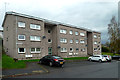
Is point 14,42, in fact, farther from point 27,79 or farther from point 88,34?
point 88,34

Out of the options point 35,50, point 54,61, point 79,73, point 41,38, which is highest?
point 41,38

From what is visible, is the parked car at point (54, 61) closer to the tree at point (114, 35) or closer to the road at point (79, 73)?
the road at point (79, 73)

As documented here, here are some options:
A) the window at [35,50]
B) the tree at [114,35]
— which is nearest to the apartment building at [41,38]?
the window at [35,50]

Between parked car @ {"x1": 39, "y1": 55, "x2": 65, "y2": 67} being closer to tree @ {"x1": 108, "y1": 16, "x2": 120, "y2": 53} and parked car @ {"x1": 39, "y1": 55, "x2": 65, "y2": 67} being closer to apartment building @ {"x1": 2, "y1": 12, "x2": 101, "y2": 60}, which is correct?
apartment building @ {"x1": 2, "y1": 12, "x2": 101, "y2": 60}

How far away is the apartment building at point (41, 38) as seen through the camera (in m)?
17.2

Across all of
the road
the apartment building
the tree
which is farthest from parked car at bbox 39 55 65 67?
the tree

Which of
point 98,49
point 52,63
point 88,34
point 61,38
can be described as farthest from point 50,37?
point 98,49

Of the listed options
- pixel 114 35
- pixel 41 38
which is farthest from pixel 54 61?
pixel 114 35

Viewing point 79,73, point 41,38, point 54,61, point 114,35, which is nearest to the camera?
point 79,73

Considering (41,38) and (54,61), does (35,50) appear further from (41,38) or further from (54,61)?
(54,61)

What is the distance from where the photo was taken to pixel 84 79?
700 cm

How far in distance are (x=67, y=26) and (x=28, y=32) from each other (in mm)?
10945

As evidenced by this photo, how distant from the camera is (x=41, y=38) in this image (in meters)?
→ 19.8

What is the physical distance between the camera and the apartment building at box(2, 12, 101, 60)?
17219mm
